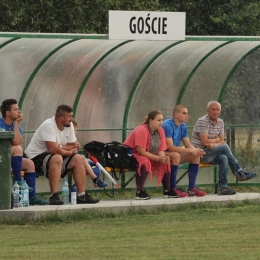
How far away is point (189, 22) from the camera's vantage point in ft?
99.3

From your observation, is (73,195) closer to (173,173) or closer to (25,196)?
(25,196)

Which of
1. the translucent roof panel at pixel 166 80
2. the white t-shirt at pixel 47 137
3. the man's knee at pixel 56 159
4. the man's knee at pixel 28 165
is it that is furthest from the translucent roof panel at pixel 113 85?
the man's knee at pixel 28 165

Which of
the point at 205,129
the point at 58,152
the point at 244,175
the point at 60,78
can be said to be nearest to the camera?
the point at 58,152

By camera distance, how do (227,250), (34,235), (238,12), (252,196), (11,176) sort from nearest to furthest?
(227,250), (34,235), (11,176), (252,196), (238,12)

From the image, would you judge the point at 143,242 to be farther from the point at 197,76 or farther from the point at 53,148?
the point at 197,76

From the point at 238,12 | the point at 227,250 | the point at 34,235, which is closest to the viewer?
the point at 227,250

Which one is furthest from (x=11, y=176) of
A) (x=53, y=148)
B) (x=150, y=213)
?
(x=150, y=213)

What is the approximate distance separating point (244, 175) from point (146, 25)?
2.48 metres

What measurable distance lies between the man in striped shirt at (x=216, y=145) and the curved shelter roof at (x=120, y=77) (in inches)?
47.7

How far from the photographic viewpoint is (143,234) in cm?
1191

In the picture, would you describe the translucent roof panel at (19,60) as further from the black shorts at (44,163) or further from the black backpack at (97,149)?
the black shorts at (44,163)

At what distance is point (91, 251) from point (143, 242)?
2.50 feet

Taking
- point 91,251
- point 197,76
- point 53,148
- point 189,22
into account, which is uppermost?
point 189,22

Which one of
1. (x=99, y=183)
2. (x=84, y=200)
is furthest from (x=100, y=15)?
(x=84, y=200)
